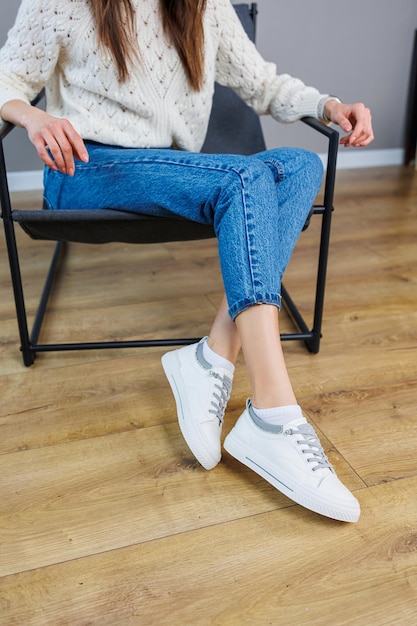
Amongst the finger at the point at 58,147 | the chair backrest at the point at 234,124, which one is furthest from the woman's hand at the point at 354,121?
the finger at the point at 58,147

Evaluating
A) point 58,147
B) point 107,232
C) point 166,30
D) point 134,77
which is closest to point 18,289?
point 107,232

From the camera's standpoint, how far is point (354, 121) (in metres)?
1.26

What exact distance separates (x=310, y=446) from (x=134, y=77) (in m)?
0.79

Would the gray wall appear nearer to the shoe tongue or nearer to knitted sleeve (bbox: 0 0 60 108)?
knitted sleeve (bbox: 0 0 60 108)

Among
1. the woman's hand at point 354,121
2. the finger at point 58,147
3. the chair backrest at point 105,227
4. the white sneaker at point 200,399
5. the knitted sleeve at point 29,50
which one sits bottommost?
the white sneaker at point 200,399

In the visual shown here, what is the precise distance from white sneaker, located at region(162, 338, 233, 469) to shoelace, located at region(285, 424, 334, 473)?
5.8 inches

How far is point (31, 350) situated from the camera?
1.34 meters

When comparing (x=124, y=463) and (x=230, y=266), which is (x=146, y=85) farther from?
(x=124, y=463)

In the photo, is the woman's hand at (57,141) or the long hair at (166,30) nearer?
the woman's hand at (57,141)

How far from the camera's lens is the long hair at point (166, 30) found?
1160 mm

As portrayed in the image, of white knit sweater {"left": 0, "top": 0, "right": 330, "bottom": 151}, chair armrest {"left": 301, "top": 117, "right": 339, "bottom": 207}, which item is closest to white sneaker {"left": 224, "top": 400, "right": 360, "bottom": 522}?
chair armrest {"left": 301, "top": 117, "right": 339, "bottom": 207}

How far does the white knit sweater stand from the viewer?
1.17m

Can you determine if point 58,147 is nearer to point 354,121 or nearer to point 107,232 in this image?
point 107,232

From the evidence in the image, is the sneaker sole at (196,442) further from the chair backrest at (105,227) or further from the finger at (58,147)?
the finger at (58,147)
